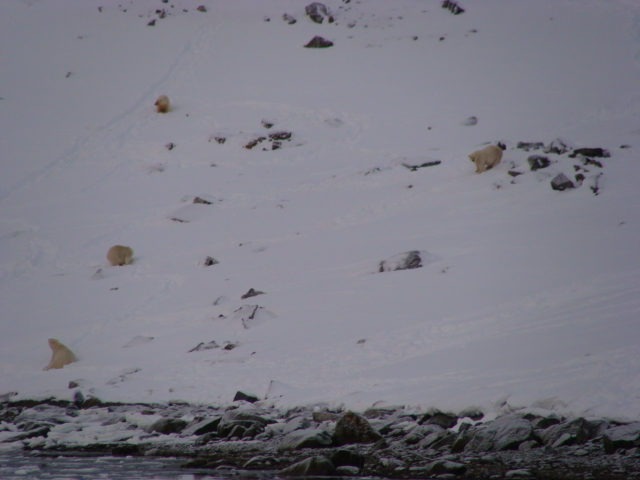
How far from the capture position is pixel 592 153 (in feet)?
36.1

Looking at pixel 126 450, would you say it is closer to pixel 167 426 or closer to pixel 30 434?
pixel 167 426

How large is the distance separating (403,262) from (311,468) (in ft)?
16.9

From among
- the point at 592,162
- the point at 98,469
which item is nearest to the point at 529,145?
the point at 592,162

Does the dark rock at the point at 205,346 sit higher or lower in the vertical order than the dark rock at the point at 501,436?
lower

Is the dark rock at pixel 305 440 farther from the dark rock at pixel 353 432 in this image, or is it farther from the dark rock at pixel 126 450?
the dark rock at pixel 126 450

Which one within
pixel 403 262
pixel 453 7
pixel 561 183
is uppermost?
pixel 453 7

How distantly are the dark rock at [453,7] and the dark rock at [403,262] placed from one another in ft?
67.5

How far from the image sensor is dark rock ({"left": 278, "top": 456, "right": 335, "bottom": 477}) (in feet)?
9.46

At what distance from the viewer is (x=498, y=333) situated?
521 centimetres

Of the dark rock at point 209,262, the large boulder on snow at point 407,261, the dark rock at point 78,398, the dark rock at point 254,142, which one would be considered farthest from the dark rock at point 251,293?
the dark rock at point 254,142

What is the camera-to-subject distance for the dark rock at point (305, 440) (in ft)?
11.4

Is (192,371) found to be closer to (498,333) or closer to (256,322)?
(256,322)

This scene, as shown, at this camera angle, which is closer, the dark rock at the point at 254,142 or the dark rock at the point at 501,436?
the dark rock at the point at 501,436

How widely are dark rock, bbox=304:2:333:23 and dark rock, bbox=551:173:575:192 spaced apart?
60.5ft
